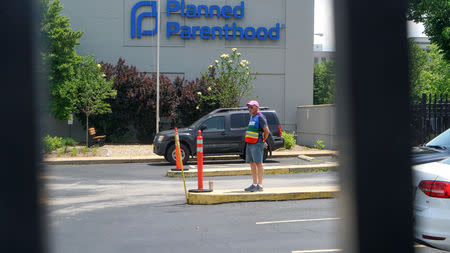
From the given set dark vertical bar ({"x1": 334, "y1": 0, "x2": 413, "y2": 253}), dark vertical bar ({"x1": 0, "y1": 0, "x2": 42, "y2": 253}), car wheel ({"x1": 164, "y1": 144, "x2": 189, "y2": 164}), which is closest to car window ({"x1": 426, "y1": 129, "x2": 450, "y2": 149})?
dark vertical bar ({"x1": 334, "y1": 0, "x2": 413, "y2": 253})

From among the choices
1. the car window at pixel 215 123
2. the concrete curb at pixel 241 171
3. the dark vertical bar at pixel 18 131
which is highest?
the dark vertical bar at pixel 18 131

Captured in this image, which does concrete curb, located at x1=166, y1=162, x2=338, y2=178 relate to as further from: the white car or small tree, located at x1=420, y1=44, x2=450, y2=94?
small tree, located at x1=420, y1=44, x2=450, y2=94

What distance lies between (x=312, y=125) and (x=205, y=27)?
7665 millimetres

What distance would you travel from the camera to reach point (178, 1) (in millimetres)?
25531

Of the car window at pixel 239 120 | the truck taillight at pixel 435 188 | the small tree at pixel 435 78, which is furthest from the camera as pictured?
the small tree at pixel 435 78

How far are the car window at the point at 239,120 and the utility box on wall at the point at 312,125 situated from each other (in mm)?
5083

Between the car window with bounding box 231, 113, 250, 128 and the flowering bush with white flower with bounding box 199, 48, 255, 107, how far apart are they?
17.6 feet

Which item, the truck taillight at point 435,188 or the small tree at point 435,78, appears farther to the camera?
the small tree at point 435,78

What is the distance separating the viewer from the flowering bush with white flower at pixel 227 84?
74.4ft

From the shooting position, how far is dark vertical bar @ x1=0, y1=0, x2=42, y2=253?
1.15m

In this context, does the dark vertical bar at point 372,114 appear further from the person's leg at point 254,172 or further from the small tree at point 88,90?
the small tree at point 88,90

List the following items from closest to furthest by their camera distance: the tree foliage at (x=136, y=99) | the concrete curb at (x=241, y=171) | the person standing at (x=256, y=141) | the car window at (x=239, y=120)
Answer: the person standing at (x=256, y=141) < the concrete curb at (x=241, y=171) < the car window at (x=239, y=120) < the tree foliage at (x=136, y=99)

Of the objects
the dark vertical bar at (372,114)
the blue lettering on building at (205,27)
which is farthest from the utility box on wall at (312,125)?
the dark vertical bar at (372,114)

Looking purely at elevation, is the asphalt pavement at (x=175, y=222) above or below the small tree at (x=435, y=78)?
below
